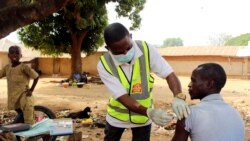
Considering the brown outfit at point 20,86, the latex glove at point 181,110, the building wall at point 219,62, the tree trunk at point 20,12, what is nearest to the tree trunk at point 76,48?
the building wall at point 219,62

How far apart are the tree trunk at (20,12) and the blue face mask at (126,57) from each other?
3.19m

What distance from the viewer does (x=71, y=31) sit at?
20.1 m

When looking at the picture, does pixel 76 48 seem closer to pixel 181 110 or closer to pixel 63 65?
pixel 63 65

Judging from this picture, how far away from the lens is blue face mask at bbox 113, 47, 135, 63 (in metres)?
2.93

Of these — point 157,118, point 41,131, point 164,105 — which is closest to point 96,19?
point 164,105

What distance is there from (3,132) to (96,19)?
16.3 meters

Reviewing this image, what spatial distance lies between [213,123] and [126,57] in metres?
0.94

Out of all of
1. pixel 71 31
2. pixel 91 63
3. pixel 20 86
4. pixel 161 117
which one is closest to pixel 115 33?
pixel 161 117

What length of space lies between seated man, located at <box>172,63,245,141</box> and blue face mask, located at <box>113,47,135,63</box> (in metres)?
0.68

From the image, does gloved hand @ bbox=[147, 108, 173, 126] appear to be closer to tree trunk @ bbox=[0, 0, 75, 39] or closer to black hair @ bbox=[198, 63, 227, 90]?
black hair @ bbox=[198, 63, 227, 90]

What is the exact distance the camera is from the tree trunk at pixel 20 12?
564 cm

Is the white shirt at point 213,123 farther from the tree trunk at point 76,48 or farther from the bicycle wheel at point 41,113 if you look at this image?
the tree trunk at point 76,48

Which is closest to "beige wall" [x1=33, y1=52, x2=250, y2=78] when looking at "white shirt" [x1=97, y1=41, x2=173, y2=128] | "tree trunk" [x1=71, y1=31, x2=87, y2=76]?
"tree trunk" [x1=71, y1=31, x2=87, y2=76]

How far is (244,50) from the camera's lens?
98.4ft
